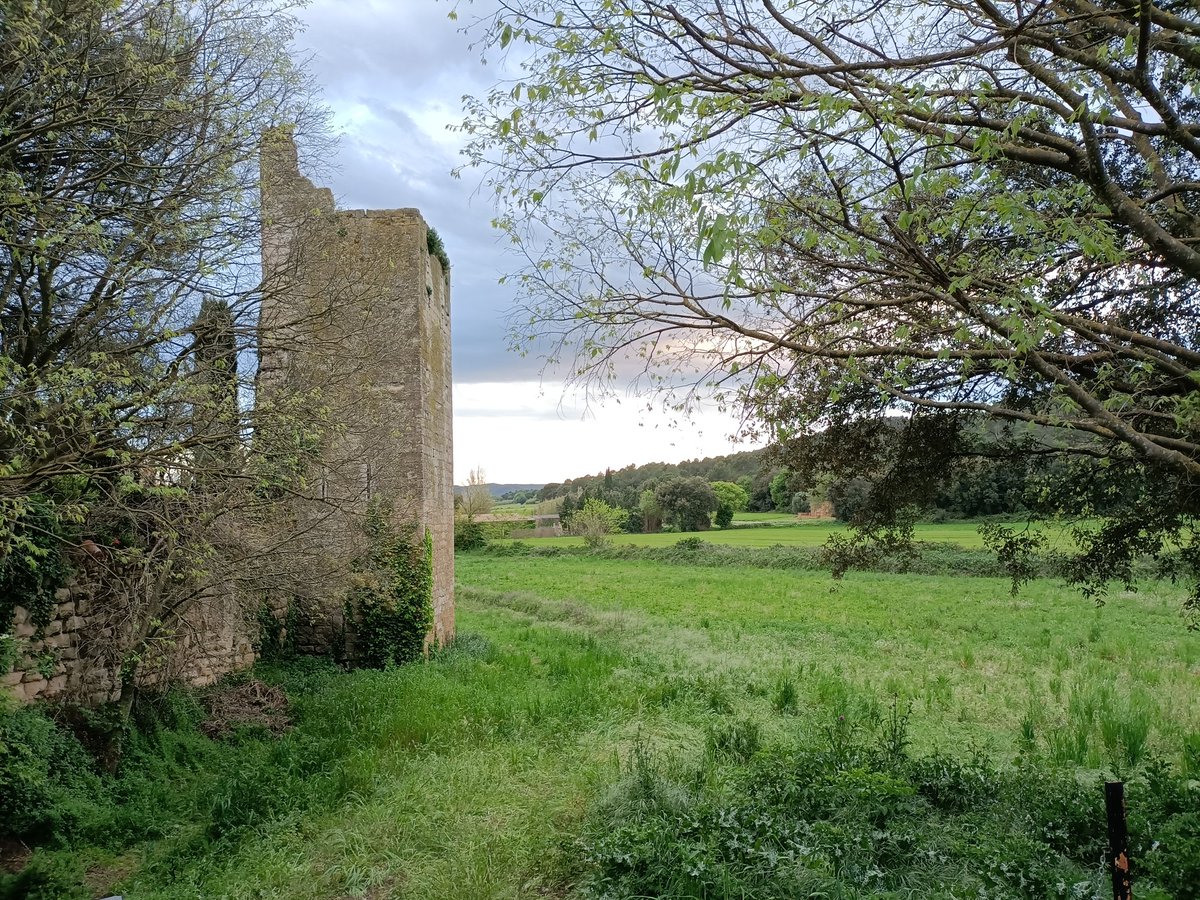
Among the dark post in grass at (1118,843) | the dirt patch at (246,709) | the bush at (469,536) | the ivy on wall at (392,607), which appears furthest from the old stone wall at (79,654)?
the bush at (469,536)

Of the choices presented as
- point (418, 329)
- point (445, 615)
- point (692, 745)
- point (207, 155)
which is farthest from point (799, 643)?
point (207, 155)

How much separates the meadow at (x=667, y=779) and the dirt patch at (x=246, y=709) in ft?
0.79

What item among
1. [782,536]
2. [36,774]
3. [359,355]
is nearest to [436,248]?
[359,355]

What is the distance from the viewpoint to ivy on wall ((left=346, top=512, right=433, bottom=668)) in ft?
43.4

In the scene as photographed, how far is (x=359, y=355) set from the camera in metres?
9.24

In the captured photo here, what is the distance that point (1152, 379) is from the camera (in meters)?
5.70

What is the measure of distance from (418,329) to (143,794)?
9.00m

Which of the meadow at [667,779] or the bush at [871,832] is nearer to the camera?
the bush at [871,832]

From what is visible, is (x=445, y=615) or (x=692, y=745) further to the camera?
(x=445, y=615)

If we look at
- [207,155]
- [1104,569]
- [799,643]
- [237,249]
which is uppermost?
[207,155]

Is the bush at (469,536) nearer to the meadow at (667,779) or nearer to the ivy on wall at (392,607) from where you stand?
the meadow at (667,779)

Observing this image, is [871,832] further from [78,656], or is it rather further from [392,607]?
[392,607]

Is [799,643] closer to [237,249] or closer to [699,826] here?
[699,826]

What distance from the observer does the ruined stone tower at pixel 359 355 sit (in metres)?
8.03
